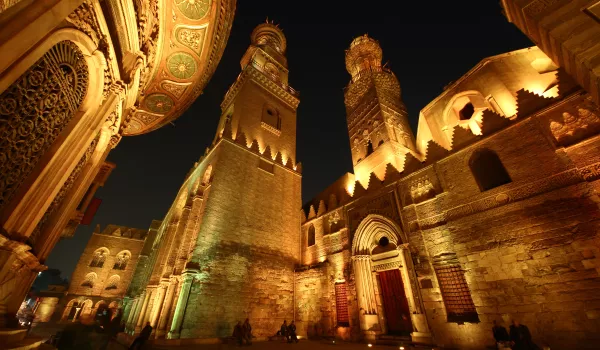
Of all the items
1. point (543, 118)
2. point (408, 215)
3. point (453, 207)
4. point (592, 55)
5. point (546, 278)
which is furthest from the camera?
point (408, 215)

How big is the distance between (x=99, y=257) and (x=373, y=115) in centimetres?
2714

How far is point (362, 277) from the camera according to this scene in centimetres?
1034

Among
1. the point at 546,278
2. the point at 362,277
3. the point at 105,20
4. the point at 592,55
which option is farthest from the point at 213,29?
the point at 546,278

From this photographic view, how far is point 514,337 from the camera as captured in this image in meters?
5.89

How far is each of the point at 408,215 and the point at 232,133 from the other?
10.5 meters

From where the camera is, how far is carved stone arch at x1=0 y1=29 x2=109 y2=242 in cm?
316

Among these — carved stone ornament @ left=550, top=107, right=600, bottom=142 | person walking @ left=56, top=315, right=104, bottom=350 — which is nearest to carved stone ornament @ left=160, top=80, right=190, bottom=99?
person walking @ left=56, top=315, right=104, bottom=350

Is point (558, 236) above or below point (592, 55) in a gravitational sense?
below

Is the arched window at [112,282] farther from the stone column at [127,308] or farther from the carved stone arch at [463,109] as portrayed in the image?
the carved stone arch at [463,109]

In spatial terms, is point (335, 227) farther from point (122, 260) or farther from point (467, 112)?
point (122, 260)

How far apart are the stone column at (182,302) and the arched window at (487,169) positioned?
36.8 feet

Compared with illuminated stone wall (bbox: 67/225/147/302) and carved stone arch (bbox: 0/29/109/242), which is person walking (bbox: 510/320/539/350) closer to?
carved stone arch (bbox: 0/29/109/242)

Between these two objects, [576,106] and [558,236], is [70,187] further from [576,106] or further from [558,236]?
[576,106]

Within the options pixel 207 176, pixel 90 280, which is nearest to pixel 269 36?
pixel 207 176
